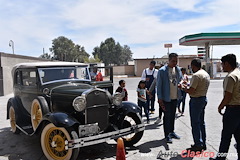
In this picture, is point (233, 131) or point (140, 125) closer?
point (233, 131)

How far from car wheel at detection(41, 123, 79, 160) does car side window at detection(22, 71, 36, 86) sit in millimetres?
1513

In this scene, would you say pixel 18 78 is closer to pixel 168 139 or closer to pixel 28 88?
pixel 28 88

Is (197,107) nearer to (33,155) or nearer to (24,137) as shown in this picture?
(33,155)

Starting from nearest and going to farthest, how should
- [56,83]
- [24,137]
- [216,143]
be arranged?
[216,143], [56,83], [24,137]

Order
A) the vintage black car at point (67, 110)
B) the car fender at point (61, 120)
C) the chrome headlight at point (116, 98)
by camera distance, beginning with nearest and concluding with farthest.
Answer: the car fender at point (61, 120)
the vintage black car at point (67, 110)
the chrome headlight at point (116, 98)

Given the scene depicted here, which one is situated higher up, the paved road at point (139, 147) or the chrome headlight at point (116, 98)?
the chrome headlight at point (116, 98)

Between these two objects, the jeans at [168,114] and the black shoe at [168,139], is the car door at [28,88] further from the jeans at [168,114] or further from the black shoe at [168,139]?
the black shoe at [168,139]

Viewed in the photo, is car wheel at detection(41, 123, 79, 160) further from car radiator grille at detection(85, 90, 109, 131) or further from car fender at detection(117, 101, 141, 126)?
car fender at detection(117, 101, 141, 126)

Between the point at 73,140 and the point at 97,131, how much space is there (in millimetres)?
555

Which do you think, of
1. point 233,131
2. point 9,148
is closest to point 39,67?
point 9,148

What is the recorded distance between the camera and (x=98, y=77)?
844cm

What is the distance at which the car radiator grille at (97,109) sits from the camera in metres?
3.76

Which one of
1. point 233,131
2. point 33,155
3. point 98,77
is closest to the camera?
point 233,131

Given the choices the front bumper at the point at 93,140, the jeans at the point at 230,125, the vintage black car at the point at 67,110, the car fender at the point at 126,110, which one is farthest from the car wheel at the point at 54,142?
the jeans at the point at 230,125
